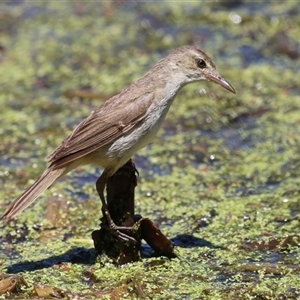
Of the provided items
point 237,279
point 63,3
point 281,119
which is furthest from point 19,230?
point 63,3

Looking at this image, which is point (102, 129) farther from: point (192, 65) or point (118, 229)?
point (192, 65)

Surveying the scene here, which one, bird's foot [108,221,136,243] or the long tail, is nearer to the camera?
the long tail

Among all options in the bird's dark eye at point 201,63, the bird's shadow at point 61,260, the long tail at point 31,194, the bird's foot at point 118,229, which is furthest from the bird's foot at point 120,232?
the bird's dark eye at point 201,63

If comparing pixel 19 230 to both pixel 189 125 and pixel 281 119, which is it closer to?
pixel 189 125

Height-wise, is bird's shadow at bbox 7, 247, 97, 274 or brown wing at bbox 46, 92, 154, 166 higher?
brown wing at bbox 46, 92, 154, 166

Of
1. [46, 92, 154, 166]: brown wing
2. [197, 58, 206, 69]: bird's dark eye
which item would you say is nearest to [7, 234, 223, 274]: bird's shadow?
[46, 92, 154, 166]: brown wing

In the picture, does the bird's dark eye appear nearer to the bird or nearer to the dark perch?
the bird

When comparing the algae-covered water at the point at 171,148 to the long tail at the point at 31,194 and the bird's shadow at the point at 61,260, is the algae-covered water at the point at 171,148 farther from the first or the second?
the long tail at the point at 31,194

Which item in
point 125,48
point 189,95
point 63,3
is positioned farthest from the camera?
point 63,3
